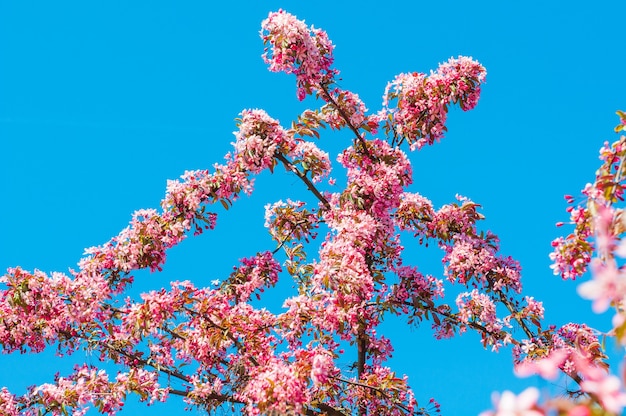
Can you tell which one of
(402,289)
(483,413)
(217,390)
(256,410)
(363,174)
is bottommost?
(483,413)

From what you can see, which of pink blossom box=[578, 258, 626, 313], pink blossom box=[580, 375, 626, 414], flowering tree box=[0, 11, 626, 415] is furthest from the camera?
flowering tree box=[0, 11, 626, 415]

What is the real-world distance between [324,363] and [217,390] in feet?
5.68

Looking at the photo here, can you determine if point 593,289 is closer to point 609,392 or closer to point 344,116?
point 609,392

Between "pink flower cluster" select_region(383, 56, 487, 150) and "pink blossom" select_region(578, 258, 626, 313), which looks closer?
"pink blossom" select_region(578, 258, 626, 313)

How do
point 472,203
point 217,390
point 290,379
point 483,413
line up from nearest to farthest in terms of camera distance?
point 483,413
point 290,379
point 217,390
point 472,203

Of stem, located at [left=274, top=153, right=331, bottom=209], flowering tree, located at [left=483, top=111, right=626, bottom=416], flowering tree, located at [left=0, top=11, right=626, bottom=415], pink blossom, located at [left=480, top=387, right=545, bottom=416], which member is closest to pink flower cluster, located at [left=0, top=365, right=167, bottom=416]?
flowering tree, located at [left=0, top=11, right=626, bottom=415]

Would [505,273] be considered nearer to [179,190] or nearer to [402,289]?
[402,289]

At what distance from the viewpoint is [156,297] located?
7.20 meters

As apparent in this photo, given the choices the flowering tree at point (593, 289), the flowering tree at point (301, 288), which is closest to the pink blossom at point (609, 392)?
the flowering tree at point (593, 289)

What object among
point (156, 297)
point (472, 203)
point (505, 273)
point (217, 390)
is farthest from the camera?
point (472, 203)

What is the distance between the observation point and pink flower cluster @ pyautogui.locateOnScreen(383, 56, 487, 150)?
8.90 m

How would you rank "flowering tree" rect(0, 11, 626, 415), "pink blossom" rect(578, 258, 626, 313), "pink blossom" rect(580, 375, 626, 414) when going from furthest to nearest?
"flowering tree" rect(0, 11, 626, 415)
"pink blossom" rect(578, 258, 626, 313)
"pink blossom" rect(580, 375, 626, 414)

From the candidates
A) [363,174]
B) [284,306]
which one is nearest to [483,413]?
[284,306]

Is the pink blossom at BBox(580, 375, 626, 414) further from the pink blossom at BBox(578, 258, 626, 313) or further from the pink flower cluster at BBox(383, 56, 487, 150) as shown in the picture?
the pink flower cluster at BBox(383, 56, 487, 150)
